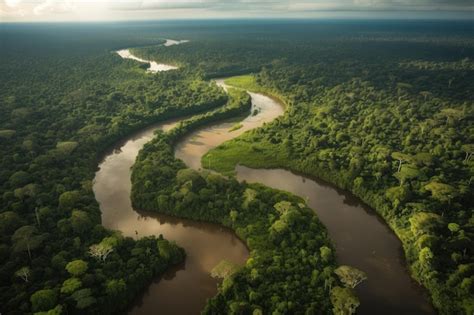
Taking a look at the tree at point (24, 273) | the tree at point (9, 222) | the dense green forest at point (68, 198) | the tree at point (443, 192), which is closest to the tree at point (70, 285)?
the dense green forest at point (68, 198)

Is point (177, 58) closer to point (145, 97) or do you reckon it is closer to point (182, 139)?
point (145, 97)

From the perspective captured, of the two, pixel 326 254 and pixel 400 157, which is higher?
pixel 400 157

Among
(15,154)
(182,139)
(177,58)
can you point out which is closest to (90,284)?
(15,154)

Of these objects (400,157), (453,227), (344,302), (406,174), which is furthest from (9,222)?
(400,157)

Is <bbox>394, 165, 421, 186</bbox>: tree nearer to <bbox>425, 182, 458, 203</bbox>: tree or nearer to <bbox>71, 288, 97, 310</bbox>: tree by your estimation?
<bbox>425, 182, 458, 203</bbox>: tree

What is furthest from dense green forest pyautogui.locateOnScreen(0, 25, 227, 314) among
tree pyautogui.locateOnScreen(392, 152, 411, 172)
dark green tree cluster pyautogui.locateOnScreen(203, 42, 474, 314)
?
tree pyautogui.locateOnScreen(392, 152, 411, 172)

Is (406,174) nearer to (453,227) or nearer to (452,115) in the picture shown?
(453,227)

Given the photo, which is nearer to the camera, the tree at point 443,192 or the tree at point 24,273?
the tree at point 24,273

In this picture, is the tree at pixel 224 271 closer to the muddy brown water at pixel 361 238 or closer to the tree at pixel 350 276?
the tree at pixel 350 276
